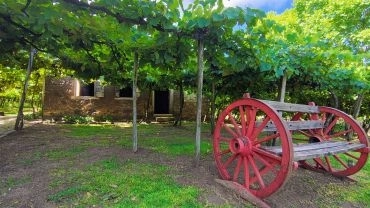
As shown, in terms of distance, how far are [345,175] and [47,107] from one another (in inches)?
543

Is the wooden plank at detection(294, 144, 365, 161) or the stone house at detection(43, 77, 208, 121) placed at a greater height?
the stone house at detection(43, 77, 208, 121)

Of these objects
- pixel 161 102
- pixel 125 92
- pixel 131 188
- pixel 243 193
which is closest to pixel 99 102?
pixel 125 92

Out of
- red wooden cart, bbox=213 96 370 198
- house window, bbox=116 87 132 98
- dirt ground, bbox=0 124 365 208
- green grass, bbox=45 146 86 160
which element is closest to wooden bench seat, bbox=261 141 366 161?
red wooden cart, bbox=213 96 370 198

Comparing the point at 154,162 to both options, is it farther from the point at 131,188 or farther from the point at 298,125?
the point at 298,125

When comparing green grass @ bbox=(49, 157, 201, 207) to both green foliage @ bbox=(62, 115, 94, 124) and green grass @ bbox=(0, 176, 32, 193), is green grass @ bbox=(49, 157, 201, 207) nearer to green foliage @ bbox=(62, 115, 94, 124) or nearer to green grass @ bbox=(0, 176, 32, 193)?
green grass @ bbox=(0, 176, 32, 193)

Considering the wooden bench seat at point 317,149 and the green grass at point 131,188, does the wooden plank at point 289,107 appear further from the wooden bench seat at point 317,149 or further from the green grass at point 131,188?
the green grass at point 131,188

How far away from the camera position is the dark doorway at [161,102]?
1784 cm

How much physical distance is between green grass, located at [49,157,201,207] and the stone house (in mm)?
10565

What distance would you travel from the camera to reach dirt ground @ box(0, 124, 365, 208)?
4.07 metres

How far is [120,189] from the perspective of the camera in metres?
4.28

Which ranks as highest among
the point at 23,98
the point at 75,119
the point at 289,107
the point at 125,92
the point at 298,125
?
the point at 125,92

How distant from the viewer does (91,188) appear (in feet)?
13.9

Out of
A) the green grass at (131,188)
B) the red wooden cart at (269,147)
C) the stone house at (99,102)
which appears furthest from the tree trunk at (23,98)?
the red wooden cart at (269,147)

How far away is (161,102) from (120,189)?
13.8m
